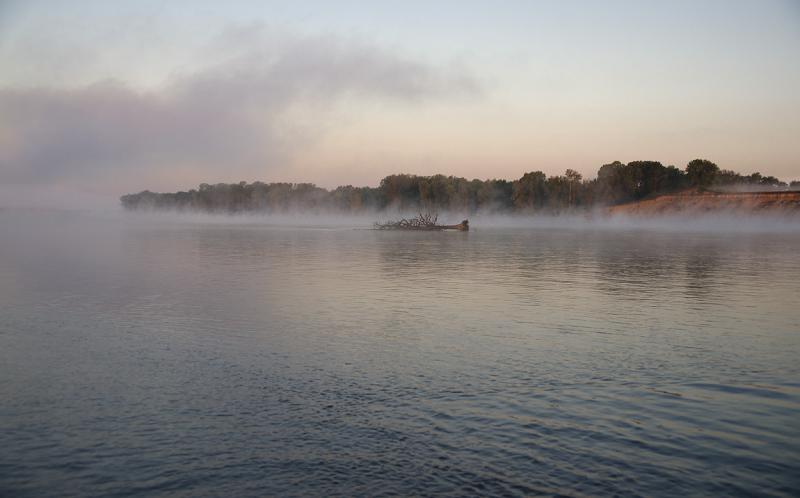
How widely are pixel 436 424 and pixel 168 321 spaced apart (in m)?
14.7

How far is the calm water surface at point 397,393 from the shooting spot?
36.0 feet

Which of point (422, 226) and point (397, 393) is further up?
point (422, 226)

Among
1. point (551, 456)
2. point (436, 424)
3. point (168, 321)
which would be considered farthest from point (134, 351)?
point (551, 456)

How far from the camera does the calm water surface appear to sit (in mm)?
10977

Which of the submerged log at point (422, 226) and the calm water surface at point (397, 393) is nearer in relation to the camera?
the calm water surface at point (397, 393)

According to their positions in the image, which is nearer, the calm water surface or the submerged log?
the calm water surface

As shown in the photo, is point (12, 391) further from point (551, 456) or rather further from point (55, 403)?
point (551, 456)

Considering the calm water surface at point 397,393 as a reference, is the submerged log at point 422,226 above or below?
above

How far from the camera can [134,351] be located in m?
19.6

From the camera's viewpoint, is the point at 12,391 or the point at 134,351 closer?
the point at 12,391

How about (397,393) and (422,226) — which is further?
(422,226)

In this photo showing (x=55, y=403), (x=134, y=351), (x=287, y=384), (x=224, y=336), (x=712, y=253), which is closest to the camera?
(x=55, y=403)

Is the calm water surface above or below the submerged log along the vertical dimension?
below

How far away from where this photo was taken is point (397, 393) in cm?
1541
